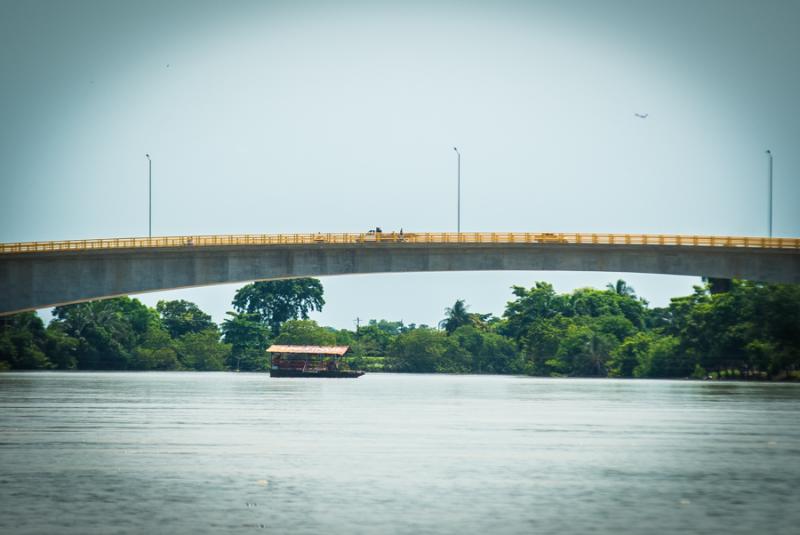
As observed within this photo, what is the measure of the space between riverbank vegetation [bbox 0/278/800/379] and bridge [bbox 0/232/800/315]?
82.9 feet

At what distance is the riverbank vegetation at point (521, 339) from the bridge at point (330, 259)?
25.3 m

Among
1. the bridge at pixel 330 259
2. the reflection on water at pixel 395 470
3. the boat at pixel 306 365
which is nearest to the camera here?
the reflection on water at pixel 395 470

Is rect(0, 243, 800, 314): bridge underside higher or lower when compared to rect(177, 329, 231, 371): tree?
higher

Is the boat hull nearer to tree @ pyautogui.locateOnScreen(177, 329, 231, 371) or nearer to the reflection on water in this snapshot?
tree @ pyautogui.locateOnScreen(177, 329, 231, 371)

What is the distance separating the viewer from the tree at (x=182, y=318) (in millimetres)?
192000

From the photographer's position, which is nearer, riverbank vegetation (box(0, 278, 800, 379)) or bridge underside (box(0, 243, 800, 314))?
bridge underside (box(0, 243, 800, 314))

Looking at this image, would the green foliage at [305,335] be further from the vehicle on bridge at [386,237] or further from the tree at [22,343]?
the vehicle on bridge at [386,237]

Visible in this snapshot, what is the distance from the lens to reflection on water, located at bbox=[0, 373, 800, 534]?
28516 mm

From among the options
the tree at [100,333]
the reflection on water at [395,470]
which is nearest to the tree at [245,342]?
the tree at [100,333]

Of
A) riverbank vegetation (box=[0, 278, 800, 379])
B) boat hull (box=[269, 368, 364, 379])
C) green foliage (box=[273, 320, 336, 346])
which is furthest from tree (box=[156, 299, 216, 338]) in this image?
boat hull (box=[269, 368, 364, 379])

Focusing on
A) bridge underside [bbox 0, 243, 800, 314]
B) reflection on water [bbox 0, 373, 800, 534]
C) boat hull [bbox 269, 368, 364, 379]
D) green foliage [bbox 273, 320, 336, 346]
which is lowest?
boat hull [bbox 269, 368, 364, 379]

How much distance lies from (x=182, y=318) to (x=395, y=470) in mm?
159154

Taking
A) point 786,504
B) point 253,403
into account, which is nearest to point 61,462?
point 786,504

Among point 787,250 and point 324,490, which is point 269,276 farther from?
point 324,490
